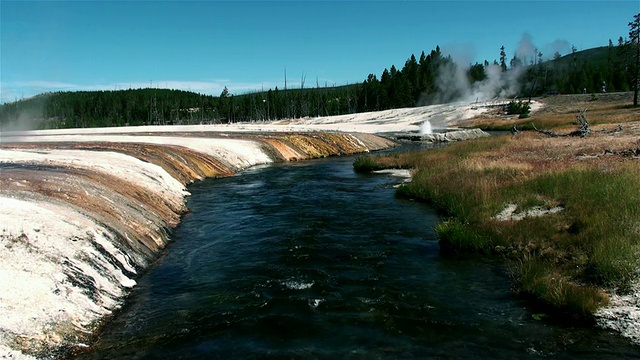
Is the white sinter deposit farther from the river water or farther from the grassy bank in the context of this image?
the grassy bank

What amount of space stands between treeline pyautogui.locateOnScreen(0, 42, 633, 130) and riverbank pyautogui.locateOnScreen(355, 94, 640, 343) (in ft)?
351

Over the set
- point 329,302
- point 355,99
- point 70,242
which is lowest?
point 329,302

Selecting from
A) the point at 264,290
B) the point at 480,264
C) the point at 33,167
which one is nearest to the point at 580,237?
the point at 480,264

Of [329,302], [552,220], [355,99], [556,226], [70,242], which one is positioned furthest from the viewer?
[355,99]

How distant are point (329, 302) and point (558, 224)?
271 inches

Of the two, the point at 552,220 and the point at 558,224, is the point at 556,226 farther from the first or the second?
the point at 552,220

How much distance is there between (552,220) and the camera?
40.3ft

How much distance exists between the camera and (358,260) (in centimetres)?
1202

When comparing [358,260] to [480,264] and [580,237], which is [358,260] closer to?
[480,264]

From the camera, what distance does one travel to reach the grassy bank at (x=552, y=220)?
29.8 ft

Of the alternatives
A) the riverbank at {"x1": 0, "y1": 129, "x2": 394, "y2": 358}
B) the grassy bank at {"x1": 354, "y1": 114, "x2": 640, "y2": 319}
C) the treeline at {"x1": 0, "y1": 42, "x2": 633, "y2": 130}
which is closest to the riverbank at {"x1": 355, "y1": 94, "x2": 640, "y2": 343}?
the grassy bank at {"x1": 354, "y1": 114, "x2": 640, "y2": 319}

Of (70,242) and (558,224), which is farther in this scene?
(558,224)

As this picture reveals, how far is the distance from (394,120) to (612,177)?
90417mm

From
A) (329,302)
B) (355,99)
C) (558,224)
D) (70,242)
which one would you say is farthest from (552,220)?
(355,99)
